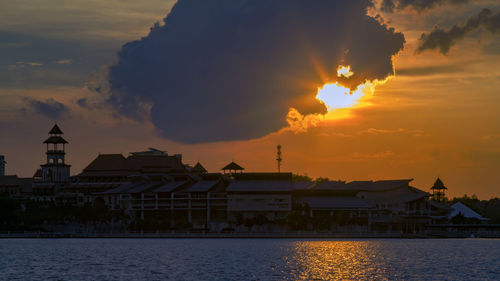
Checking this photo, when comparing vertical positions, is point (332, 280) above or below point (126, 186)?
below

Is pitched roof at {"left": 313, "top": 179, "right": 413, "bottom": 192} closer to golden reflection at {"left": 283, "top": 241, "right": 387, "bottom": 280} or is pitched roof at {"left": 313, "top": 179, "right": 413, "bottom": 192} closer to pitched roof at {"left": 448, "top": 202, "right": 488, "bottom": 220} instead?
pitched roof at {"left": 448, "top": 202, "right": 488, "bottom": 220}

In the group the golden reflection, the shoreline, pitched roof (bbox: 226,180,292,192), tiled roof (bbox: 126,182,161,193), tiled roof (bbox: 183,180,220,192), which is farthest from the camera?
tiled roof (bbox: 126,182,161,193)

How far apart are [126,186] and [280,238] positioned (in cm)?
4515

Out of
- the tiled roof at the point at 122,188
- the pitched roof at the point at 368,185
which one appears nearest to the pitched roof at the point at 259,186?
the pitched roof at the point at 368,185

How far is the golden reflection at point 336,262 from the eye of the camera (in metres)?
87.1

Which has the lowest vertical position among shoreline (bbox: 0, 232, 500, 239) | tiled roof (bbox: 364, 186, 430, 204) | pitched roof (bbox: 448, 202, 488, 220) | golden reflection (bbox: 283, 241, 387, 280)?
golden reflection (bbox: 283, 241, 387, 280)

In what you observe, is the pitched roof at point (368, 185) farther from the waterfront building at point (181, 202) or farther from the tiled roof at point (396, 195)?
the waterfront building at point (181, 202)

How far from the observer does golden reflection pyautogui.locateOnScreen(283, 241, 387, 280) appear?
87.1 meters

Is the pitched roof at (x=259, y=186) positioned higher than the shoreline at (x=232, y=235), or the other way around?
the pitched roof at (x=259, y=186)

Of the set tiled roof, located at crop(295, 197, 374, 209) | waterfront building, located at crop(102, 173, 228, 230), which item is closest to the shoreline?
waterfront building, located at crop(102, 173, 228, 230)

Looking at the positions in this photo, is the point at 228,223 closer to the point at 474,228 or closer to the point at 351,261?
the point at 474,228

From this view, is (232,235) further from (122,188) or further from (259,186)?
(122,188)

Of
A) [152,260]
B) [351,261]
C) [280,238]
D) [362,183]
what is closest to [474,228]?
[362,183]

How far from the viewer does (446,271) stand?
9038 cm
